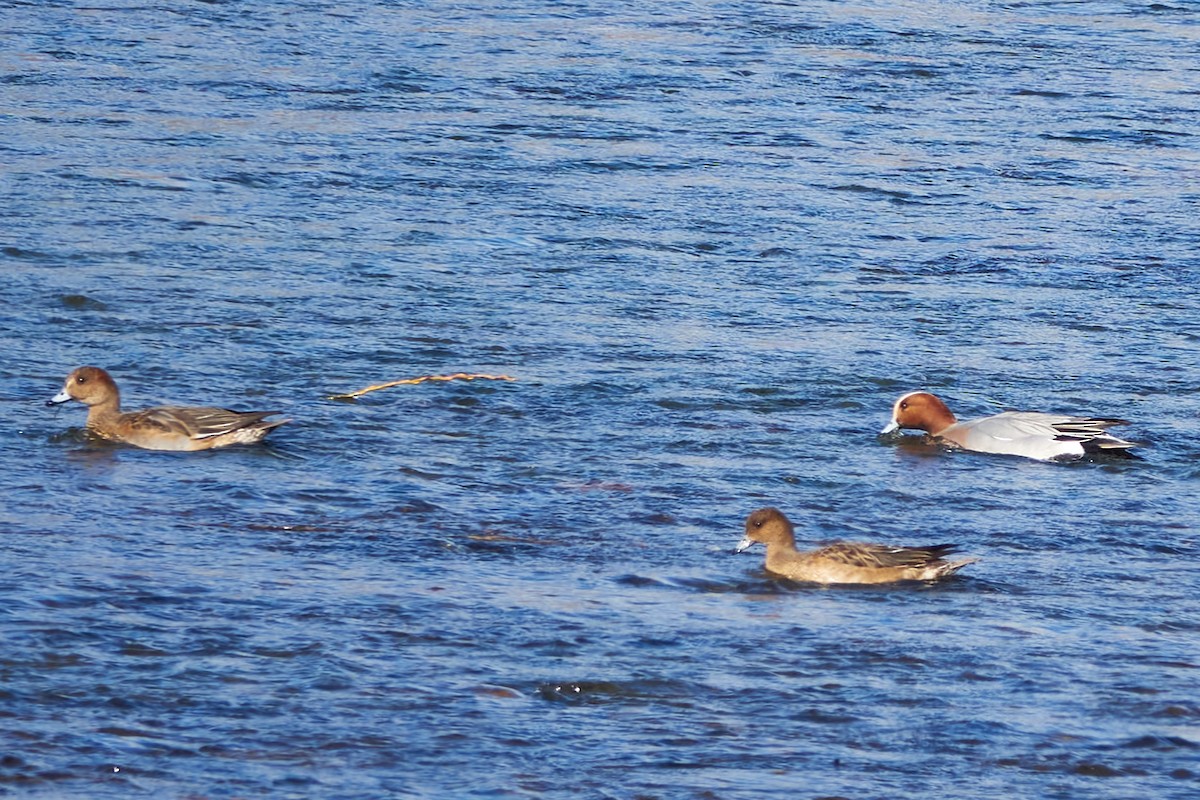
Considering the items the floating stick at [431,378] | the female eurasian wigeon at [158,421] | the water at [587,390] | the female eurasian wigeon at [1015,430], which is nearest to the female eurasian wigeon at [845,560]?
the water at [587,390]

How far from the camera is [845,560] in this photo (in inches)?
317

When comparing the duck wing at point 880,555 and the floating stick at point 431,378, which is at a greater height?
the floating stick at point 431,378

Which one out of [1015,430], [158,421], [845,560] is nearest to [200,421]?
[158,421]

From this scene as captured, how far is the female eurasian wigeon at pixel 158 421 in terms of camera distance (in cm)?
940

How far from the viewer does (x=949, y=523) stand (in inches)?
354

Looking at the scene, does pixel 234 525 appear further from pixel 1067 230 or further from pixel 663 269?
pixel 1067 230

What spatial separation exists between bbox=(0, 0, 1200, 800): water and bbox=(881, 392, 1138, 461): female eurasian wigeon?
0.36ft

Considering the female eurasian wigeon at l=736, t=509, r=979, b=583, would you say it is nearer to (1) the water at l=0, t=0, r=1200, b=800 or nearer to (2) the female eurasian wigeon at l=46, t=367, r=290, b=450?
(1) the water at l=0, t=0, r=1200, b=800

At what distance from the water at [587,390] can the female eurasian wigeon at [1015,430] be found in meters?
0.11

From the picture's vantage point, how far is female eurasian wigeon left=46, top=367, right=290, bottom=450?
940cm

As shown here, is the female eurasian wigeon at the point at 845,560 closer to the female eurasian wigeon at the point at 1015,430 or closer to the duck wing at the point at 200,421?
the female eurasian wigeon at the point at 1015,430

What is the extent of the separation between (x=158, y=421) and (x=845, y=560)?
3.10 m

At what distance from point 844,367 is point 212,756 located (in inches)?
217

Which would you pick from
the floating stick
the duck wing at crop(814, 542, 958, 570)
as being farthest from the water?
the duck wing at crop(814, 542, 958, 570)
